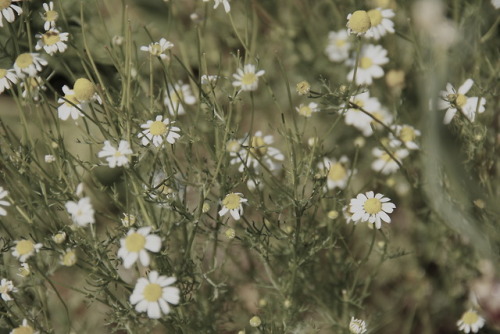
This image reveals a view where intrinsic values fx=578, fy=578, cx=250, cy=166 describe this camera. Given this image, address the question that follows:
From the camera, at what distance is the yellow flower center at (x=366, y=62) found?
6.45 feet

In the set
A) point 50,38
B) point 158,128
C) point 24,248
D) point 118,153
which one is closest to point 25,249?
point 24,248

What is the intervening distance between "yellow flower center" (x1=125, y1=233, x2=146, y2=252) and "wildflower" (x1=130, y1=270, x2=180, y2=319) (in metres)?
0.07

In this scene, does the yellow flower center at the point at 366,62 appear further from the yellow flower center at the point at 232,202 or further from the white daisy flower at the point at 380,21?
the yellow flower center at the point at 232,202

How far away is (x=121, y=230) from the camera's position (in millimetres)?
1305

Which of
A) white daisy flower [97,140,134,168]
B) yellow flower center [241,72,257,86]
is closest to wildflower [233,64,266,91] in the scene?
yellow flower center [241,72,257,86]

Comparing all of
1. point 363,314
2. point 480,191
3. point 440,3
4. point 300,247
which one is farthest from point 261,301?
point 440,3

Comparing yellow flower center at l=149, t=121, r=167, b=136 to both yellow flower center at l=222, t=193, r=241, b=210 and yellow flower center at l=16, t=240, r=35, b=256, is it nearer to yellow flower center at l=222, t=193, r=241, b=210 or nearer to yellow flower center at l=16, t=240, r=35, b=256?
yellow flower center at l=222, t=193, r=241, b=210

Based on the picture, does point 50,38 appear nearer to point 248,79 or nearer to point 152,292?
point 248,79

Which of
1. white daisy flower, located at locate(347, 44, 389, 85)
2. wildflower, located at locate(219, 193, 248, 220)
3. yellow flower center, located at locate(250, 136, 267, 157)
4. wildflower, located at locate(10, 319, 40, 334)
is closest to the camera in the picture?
wildflower, located at locate(10, 319, 40, 334)

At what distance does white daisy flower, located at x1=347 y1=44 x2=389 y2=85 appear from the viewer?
195cm

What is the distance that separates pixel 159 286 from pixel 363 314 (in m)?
0.88

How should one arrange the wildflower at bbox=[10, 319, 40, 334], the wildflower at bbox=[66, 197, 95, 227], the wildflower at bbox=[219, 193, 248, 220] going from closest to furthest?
1. the wildflower at bbox=[66, 197, 95, 227]
2. the wildflower at bbox=[10, 319, 40, 334]
3. the wildflower at bbox=[219, 193, 248, 220]

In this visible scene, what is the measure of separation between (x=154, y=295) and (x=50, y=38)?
0.65 m

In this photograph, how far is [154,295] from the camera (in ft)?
3.68
